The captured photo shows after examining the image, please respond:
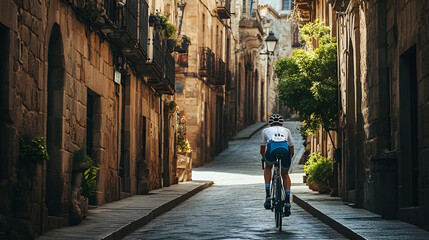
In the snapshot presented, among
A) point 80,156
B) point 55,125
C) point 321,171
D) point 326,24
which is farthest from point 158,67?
point 55,125

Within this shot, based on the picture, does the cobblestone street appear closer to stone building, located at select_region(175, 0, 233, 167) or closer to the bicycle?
the bicycle

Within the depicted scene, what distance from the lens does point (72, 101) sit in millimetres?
12898

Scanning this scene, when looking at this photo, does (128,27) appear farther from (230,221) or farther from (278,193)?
(278,193)

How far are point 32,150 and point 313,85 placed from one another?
11.5 m

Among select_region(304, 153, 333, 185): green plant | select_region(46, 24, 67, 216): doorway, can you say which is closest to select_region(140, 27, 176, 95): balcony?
select_region(304, 153, 333, 185): green plant

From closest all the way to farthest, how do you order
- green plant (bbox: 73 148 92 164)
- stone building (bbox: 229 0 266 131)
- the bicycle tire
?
the bicycle tire < green plant (bbox: 73 148 92 164) < stone building (bbox: 229 0 266 131)

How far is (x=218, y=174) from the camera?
3266cm

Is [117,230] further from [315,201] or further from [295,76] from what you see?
[295,76]

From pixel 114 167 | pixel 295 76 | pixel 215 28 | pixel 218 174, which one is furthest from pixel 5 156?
pixel 215 28

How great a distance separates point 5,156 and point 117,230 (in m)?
2.24

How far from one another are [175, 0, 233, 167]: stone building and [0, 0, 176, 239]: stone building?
13.9 metres

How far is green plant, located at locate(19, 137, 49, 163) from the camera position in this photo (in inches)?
368

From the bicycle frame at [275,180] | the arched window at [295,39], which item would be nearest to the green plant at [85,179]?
the bicycle frame at [275,180]

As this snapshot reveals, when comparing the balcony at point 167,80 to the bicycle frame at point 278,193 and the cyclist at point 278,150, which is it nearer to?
the cyclist at point 278,150
